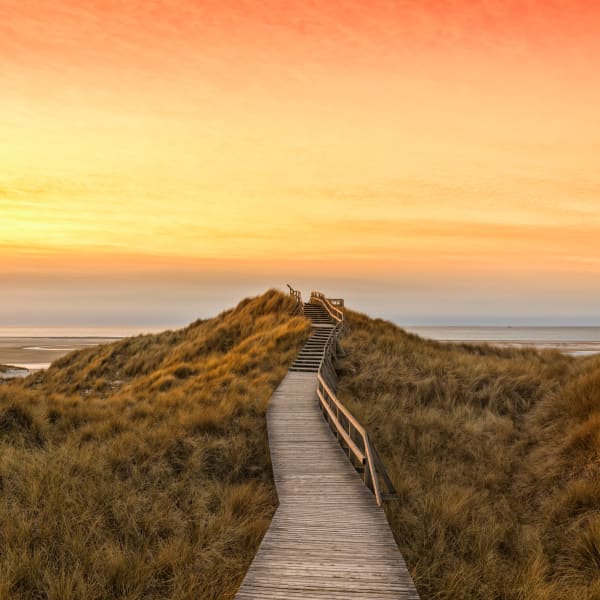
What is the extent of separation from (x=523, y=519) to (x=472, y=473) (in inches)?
92.4

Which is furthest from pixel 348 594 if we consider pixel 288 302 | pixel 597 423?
pixel 288 302

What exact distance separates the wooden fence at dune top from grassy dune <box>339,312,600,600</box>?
67cm

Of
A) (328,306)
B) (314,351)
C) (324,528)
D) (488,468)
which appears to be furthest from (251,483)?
(328,306)

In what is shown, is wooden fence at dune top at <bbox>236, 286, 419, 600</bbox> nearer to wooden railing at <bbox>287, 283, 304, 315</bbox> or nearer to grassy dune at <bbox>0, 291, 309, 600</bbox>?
grassy dune at <bbox>0, 291, 309, 600</bbox>

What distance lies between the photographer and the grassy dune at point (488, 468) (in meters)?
7.34

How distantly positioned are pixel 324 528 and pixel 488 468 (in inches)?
305

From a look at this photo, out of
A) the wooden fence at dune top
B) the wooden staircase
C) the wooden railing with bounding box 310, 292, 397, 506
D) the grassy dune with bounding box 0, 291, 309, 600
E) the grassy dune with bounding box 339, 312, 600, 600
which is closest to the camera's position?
the wooden fence at dune top

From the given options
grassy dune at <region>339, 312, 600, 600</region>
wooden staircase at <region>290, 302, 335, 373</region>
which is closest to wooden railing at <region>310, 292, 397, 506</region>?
grassy dune at <region>339, 312, 600, 600</region>

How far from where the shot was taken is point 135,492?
29.9 ft

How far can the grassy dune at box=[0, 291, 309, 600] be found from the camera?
21.4ft

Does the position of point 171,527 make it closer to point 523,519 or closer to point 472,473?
point 523,519

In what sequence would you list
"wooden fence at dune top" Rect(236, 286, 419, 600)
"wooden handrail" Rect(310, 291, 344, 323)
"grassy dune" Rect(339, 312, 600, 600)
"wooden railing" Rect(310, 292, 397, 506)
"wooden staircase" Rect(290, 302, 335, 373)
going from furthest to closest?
"wooden handrail" Rect(310, 291, 344, 323) < "wooden staircase" Rect(290, 302, 335, 373) < "wooden railing" Rect(310, 292, 397, 506) < "grassy dune" Rect(339, 312, 600, 600) < "wooden fence at dune top" Rect(236, 286, 419, 600)

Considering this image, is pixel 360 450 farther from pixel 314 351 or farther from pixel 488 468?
pixel 314 351

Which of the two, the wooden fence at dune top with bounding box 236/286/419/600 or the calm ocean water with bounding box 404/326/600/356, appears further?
the calm ocean water with bounding box 404/326/600/356
